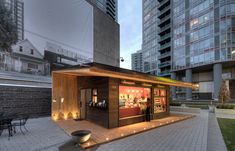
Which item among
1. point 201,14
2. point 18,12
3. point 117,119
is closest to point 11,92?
point 117,119

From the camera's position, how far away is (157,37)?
52844 mm

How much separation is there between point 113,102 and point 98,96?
1141mm

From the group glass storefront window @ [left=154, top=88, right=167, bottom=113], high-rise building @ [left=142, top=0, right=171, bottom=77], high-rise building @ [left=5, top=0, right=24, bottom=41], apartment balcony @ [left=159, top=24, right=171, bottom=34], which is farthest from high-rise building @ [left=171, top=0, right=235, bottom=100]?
high-rise building @ [left=5, top=0, right=24, bottom=41]

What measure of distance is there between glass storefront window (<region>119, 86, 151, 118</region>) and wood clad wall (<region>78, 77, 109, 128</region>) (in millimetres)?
1040

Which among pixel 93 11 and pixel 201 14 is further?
pixel 201 14

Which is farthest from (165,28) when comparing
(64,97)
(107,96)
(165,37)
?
(107,96)

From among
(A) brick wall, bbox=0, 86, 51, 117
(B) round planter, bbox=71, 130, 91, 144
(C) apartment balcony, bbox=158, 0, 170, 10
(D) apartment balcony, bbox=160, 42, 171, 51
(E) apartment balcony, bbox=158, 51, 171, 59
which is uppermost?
(C) apartment balcony, bbox=158, 0, 170, 10

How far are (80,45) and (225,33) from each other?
26859 millimetres

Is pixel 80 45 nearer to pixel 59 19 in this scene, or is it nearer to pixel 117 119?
pixel 59 19

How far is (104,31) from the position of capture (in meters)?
35.7

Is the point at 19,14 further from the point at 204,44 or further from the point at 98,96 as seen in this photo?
the point at 204,44

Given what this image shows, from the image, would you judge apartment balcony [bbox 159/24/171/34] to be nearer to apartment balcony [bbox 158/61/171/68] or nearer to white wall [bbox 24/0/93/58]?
apartment balcony [bbox 158/61/171/68]

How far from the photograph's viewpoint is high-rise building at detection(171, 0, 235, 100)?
3108 centimetres

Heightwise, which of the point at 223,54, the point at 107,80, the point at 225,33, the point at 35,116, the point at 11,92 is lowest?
the point at 35,116
